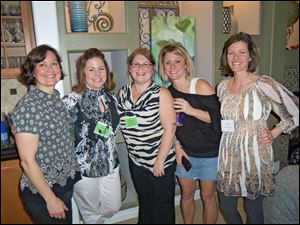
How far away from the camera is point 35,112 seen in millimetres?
1219

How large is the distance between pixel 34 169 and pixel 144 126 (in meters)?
0.63

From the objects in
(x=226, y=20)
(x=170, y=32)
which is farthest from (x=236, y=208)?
(x=226, y=20)

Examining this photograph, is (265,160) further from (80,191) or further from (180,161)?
(80,191)

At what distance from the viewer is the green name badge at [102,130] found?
1498 mm

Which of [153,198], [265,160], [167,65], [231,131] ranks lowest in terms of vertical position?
[153,198]

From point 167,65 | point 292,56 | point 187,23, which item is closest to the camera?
point 167,65

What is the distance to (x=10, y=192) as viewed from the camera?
1717 millimetres

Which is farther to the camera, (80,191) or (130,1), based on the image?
(130,1)

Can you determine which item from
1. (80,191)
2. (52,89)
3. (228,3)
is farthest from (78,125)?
(228,3)

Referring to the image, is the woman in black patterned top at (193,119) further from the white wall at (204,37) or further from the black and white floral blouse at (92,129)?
the white wall at (204,37)

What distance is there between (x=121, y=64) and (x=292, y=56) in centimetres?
187

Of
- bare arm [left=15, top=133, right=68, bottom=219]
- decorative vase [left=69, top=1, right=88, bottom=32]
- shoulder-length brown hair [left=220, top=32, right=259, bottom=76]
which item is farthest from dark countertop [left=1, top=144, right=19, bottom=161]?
shoulder-length brown hair [left=220, top=32, right=259, bottom=76]

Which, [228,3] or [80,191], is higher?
[228,3]

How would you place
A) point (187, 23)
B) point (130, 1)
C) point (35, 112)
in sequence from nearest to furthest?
point (35, 112) → point (130, 1) → point (187, 23)
